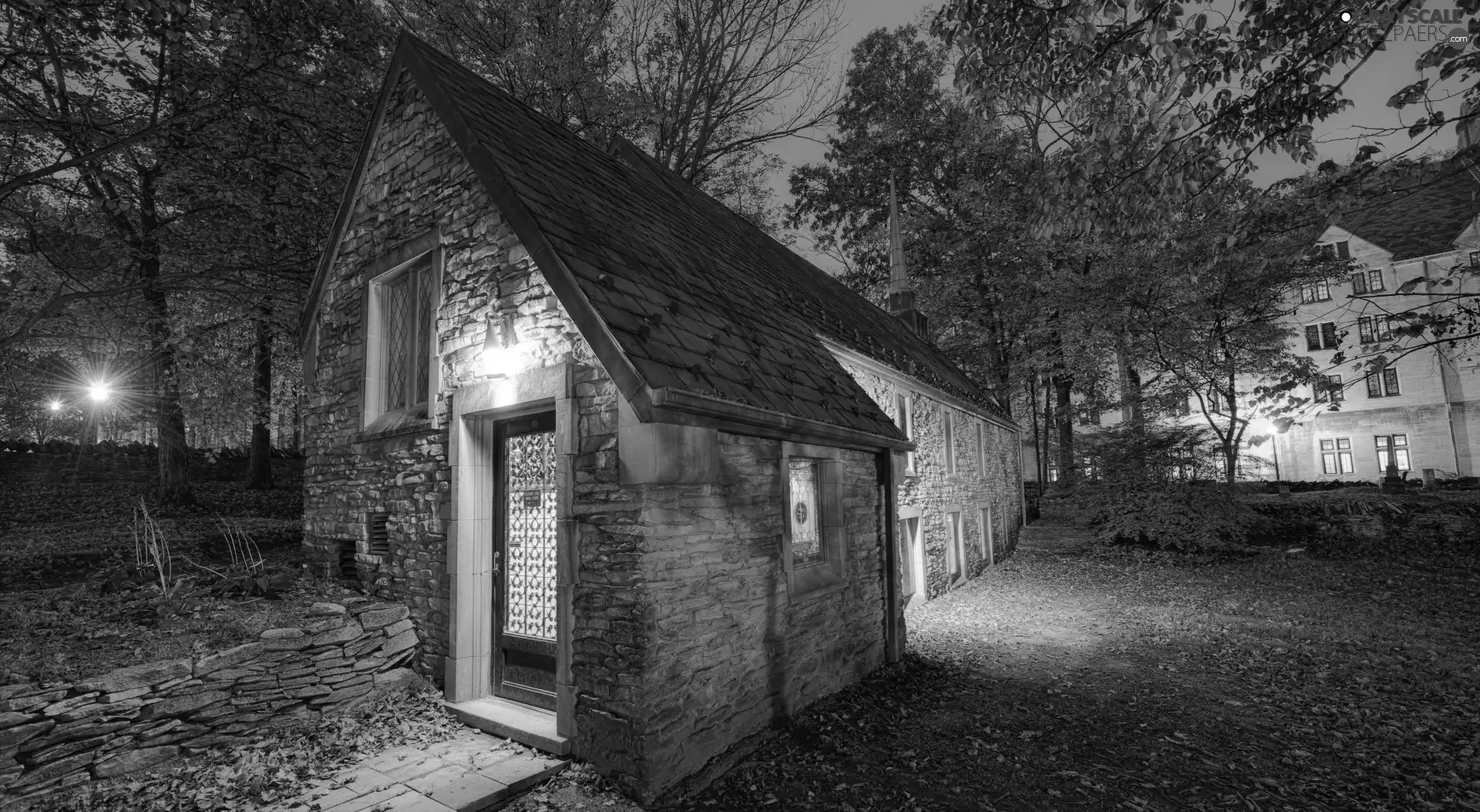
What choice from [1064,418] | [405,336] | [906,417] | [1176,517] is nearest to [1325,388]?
[906,417]

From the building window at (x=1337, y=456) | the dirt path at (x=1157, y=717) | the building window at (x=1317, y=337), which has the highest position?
the building window at (x=1317, y=337)

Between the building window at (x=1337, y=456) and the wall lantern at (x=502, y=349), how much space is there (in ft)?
143

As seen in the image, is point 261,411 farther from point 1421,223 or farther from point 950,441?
point 1421,223

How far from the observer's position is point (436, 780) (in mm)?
4824

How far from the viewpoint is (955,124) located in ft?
87.7

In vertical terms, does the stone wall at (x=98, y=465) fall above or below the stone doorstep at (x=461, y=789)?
above

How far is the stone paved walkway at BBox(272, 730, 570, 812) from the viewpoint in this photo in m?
4.44

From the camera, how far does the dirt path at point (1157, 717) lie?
5.07 metres

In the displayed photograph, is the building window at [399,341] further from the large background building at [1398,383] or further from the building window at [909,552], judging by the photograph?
the large background building at [1398,383]

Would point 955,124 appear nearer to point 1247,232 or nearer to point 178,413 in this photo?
point 1247,232

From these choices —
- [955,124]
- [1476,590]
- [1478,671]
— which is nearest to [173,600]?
[1478,671]

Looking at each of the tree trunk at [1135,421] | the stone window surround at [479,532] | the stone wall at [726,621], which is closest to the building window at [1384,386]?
the tree trunk at [1135,421]

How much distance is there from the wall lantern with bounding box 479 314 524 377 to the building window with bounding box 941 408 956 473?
465 inches

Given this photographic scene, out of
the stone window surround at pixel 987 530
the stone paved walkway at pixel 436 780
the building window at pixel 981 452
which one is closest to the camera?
the stone paved walkway at pixel 436 780
